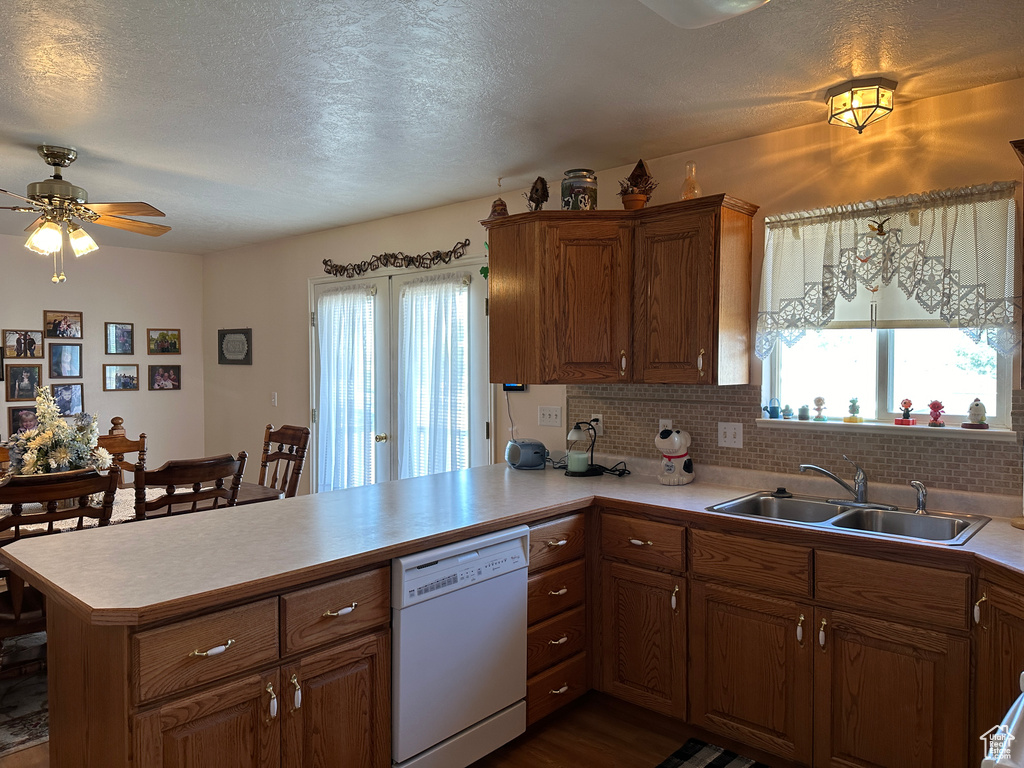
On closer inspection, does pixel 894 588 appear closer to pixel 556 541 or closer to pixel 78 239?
pixel 556 541

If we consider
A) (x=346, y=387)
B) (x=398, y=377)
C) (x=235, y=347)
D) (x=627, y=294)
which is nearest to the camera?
(x=627, y=294)

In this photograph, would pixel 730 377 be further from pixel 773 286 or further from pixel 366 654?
pixel 366 654

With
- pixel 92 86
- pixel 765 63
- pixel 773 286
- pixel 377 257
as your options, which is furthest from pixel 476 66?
pixel 377 257

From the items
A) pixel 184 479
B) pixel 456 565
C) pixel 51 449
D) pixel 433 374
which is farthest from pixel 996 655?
pixel 51 449

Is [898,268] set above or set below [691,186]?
below

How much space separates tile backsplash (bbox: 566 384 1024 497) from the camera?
252cm

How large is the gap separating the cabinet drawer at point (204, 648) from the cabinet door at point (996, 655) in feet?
6.40

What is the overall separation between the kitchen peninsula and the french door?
129cm

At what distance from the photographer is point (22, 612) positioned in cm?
265

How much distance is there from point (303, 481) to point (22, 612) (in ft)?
8.79

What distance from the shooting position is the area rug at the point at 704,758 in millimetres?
2492

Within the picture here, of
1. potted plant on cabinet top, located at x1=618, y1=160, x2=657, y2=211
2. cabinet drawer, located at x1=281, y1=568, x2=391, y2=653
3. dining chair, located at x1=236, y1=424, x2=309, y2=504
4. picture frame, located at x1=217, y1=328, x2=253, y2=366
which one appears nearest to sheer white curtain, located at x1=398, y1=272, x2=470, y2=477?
dining chair, located at x1=236, y1=424, x2=309, y2=504

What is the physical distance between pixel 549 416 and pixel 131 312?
388cm

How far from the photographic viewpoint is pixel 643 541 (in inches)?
107
